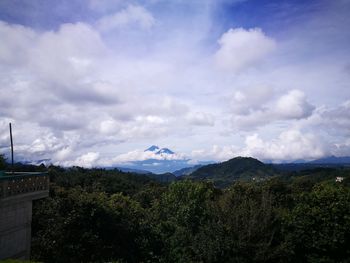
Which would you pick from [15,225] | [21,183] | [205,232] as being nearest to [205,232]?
[205,232]

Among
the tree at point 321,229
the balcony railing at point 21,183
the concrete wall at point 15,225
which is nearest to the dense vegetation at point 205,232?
the tree at point 321,229

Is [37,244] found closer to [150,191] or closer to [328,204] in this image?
[328,204]

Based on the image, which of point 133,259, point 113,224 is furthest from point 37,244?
point 133,259

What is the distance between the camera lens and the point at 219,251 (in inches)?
686

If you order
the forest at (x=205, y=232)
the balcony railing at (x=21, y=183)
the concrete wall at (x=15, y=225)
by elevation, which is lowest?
the forest at (x=205, y=232)

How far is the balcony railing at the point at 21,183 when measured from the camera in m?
10.8

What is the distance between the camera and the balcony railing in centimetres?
1079

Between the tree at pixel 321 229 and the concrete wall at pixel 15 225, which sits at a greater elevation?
the concrete wall at pixel 15 225

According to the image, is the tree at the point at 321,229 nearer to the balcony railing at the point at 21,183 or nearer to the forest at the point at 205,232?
the forest at the point at 205,232

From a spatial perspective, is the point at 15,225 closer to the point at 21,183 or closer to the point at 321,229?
the point at 21,183

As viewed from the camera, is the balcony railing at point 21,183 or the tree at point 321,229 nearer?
the balcony railing at point 21,183

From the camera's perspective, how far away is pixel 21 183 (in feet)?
38.6

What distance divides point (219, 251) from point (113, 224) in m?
7.90

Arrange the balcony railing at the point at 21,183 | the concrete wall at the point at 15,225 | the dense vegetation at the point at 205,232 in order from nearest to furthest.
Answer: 1. the balcony railing at the point at 21,183
2. the concrete wall at the point at 15,225
3. the dense vegetation at the point at 205,232
